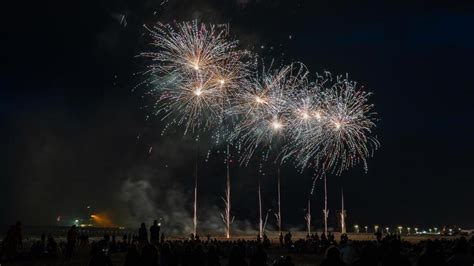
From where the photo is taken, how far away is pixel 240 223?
355 feet

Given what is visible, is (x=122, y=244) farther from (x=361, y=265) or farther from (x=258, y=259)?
(x=361, y=265)

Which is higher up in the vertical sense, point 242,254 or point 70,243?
point 242,254

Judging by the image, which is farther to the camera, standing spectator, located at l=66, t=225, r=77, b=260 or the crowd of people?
standing spectator, located at l=66, t=225, r=77, b=260

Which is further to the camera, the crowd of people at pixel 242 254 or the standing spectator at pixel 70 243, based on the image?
the standing spectator at pixel 70 243

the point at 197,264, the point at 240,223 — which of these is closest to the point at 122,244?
the point at 197,264

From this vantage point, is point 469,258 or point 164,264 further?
point 164,264

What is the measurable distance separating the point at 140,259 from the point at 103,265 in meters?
0.77

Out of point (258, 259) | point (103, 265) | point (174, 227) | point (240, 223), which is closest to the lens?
point (103, 265)

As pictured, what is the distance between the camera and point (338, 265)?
9195 mm

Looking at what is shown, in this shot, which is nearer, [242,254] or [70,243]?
[242,254]

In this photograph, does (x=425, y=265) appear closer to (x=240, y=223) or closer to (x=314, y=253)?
(x=314, y=253)

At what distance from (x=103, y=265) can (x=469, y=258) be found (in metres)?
7.13

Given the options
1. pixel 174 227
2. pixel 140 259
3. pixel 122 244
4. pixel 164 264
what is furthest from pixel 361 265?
pixel 174 227

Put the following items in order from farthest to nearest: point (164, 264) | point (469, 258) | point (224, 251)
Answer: point (224, 251) → point (164, 264) → point (469, 258)
